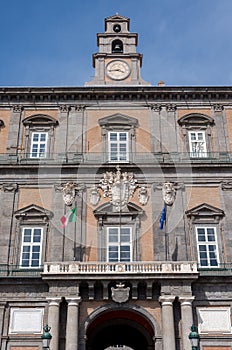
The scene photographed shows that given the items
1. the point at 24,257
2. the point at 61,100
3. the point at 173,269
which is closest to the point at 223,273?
the point at 173,269

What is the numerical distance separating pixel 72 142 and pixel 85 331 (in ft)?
39.8

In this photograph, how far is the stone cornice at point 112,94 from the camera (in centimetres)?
3331

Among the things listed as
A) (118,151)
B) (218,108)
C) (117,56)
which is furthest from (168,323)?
(117,56)

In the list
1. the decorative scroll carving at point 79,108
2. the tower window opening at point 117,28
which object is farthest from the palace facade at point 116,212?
the tower window opening at point 117,28

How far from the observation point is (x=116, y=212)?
29.4m

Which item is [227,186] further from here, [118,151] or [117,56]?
[117,56]

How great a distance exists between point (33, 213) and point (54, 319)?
22.5 feet

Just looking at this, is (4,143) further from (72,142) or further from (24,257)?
(24,257)

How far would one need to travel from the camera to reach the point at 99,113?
33156mm

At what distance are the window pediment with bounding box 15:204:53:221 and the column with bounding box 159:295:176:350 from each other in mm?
8410

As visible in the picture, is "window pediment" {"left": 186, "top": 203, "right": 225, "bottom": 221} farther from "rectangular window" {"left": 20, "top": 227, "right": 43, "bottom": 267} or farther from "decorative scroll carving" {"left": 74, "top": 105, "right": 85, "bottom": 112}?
"decorative scroll carving" {"left": 74, "top": 105, "right": 85, "bottom": 112}

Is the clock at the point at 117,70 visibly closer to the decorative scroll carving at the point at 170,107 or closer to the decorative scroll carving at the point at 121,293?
the decorative scroll carving at the point at 170,107

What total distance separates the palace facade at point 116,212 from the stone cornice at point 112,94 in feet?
0.22

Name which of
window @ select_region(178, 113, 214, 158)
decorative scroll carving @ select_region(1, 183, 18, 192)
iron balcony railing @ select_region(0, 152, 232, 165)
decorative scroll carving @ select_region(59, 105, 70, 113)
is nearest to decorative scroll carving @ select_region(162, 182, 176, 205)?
iron balcony railing @ select_region(0, 152, 232, 165)
